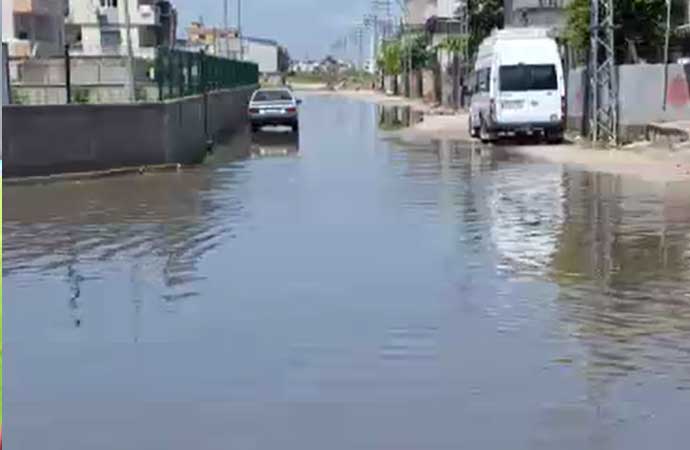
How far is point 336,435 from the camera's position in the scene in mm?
6777

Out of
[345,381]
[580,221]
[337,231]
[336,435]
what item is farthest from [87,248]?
[336,435]

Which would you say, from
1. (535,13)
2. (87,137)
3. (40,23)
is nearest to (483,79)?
(87,137)

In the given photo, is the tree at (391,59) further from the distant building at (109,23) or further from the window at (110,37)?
the window at (110,37)

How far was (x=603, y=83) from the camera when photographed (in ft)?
112

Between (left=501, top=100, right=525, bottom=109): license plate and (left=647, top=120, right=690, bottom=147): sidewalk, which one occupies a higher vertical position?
(left=501, top=100, right=525, bottom=109): license plate

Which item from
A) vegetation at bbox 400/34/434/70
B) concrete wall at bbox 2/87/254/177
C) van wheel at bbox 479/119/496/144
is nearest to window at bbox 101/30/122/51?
vegetation at bbox 400/34/434/70

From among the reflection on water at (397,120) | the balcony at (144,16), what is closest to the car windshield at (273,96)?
the reflection on water at (397,120)

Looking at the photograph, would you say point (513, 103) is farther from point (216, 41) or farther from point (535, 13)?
point (216, 41)

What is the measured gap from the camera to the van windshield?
35.1m

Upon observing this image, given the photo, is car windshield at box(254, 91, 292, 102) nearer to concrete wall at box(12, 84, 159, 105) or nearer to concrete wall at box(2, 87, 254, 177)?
concrete wall at box(12, 84, 159, 105)

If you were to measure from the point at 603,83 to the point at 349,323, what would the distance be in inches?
1009

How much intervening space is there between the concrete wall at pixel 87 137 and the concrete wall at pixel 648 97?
12736mm

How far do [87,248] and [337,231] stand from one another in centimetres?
304

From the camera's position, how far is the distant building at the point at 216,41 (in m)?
115
